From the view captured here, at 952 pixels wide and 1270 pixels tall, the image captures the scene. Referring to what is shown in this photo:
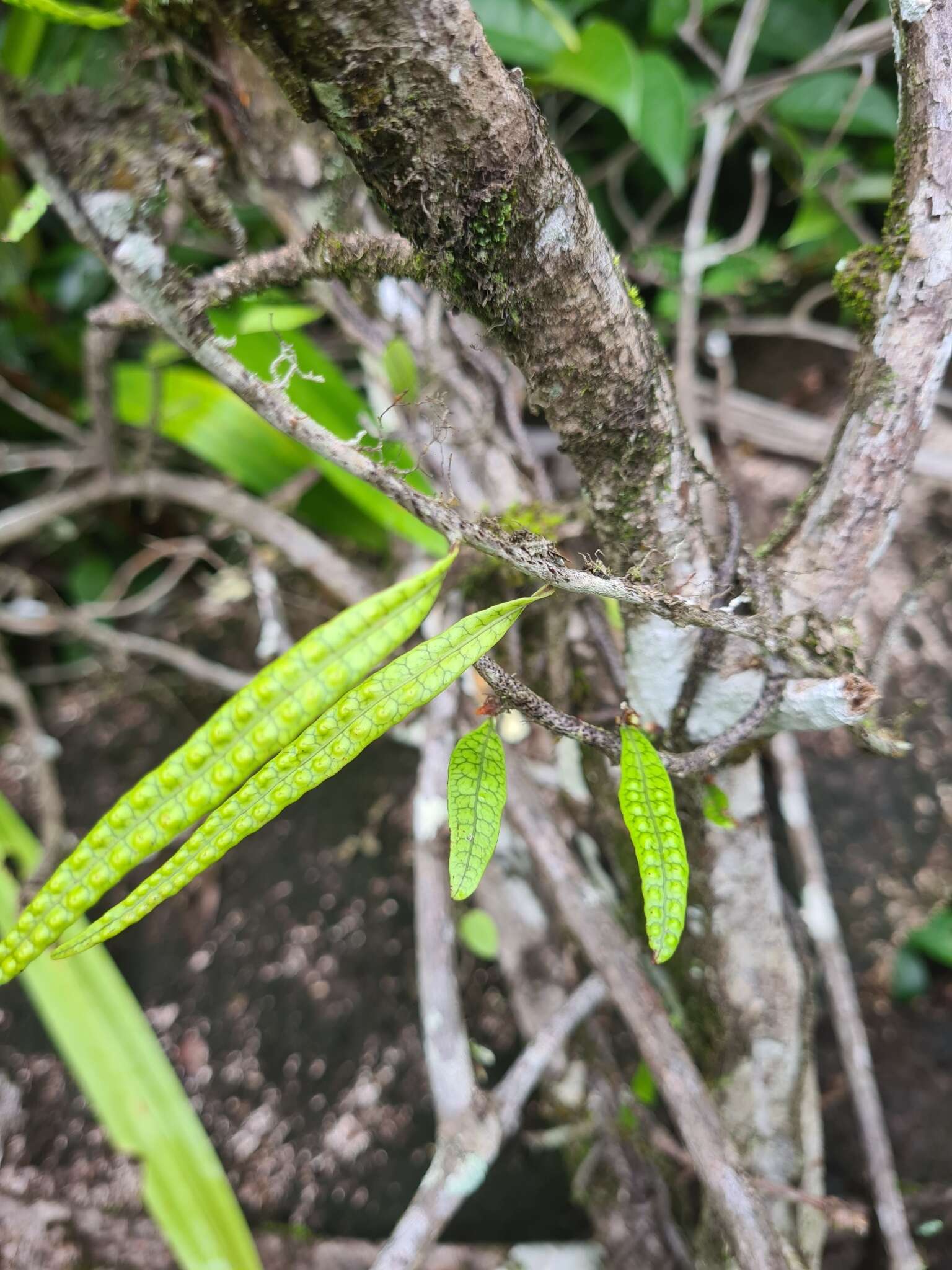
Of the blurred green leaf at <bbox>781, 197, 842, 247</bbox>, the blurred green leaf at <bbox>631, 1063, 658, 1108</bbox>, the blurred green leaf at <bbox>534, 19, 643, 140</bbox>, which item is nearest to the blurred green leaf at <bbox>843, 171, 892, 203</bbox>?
the blurred green leaf at <bbox>781, 197, 842, 247</bbox>

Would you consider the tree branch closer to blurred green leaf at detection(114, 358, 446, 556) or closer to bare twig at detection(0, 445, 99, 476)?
blurred green leaf at detection(114, 358, 446, 556)

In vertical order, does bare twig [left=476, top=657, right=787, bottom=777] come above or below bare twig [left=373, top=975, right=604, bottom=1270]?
above

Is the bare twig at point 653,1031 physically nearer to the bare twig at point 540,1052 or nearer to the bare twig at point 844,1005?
the bare twig at point 540,1052

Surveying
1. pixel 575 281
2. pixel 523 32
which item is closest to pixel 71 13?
pixel 575 281

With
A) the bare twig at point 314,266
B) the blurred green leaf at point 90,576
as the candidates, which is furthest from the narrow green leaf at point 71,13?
the blurred green leaf at point 90,576

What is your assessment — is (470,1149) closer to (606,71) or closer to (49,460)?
(49,460)

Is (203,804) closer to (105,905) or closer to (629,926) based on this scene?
(629,926)

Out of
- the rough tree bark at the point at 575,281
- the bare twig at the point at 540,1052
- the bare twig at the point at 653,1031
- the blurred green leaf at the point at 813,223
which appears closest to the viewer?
the rough tree bark at the point at 575,281
